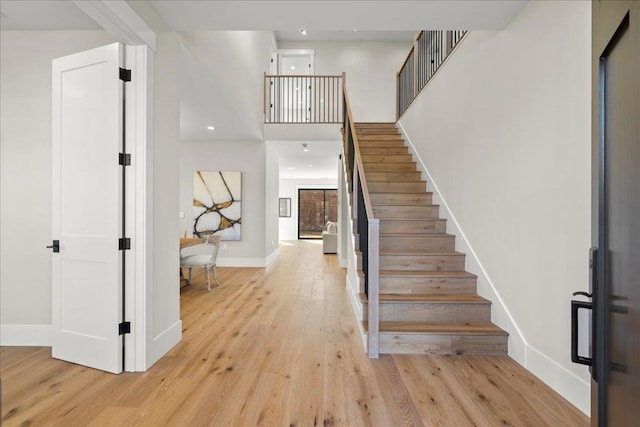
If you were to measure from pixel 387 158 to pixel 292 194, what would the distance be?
8.57 metres

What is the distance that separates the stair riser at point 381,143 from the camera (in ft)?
17.3

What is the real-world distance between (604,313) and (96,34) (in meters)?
3.67

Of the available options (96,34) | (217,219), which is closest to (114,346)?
(96,34)

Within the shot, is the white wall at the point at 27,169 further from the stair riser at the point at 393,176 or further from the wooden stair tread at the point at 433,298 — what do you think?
the stair riser at the point at 393,176

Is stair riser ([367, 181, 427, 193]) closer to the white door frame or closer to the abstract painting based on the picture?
the white door frame

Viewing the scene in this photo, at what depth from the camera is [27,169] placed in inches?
108

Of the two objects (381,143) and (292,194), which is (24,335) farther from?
(292,194)

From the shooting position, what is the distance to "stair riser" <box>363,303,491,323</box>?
2.71 meters

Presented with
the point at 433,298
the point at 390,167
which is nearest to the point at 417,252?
the point at 433,298

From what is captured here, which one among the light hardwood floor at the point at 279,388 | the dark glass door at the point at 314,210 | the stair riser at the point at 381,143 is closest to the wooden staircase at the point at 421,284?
the light hardwood floor at the point at 279,388

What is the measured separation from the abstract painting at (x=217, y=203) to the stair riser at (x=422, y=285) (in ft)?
13.5

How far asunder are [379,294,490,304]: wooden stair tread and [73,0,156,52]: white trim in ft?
8.64

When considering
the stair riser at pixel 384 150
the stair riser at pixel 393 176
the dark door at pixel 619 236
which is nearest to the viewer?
the dark door at pixel 619 236

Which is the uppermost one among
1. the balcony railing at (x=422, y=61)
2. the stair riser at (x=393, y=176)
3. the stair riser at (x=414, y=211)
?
the balcony railing at (x=422, y=61)
